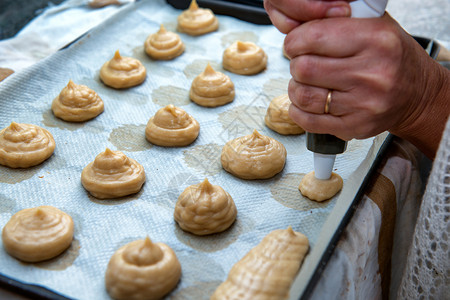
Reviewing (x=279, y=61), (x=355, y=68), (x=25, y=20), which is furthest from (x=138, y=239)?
(x=25, y=20)

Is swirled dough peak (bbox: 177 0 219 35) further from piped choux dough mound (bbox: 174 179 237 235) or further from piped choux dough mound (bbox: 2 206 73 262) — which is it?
piped choux dough mound (bbox: 2 206 73 262)

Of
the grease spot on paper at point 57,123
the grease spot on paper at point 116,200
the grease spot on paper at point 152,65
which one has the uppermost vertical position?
the grease spot on paper at point 152,65

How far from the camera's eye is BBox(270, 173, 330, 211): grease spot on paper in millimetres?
1645

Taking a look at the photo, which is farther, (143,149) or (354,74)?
(143,149)

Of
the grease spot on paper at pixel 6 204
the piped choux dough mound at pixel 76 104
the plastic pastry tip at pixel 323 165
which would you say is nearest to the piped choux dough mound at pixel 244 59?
the piped choux dough mound at pixel 76 104

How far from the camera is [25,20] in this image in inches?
113

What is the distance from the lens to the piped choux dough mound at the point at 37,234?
1.41m

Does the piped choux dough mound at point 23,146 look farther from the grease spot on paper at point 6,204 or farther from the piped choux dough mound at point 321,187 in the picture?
the piped choux dough mound at point 321,187

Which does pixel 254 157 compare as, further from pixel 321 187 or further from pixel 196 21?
pixel 196 21

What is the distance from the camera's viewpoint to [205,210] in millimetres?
1534

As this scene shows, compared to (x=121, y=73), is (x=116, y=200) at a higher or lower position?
lower

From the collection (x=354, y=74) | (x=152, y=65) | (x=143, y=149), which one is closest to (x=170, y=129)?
(x=143, y=149)

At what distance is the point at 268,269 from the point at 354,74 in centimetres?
59

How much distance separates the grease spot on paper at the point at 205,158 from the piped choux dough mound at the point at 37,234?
1.80ft
